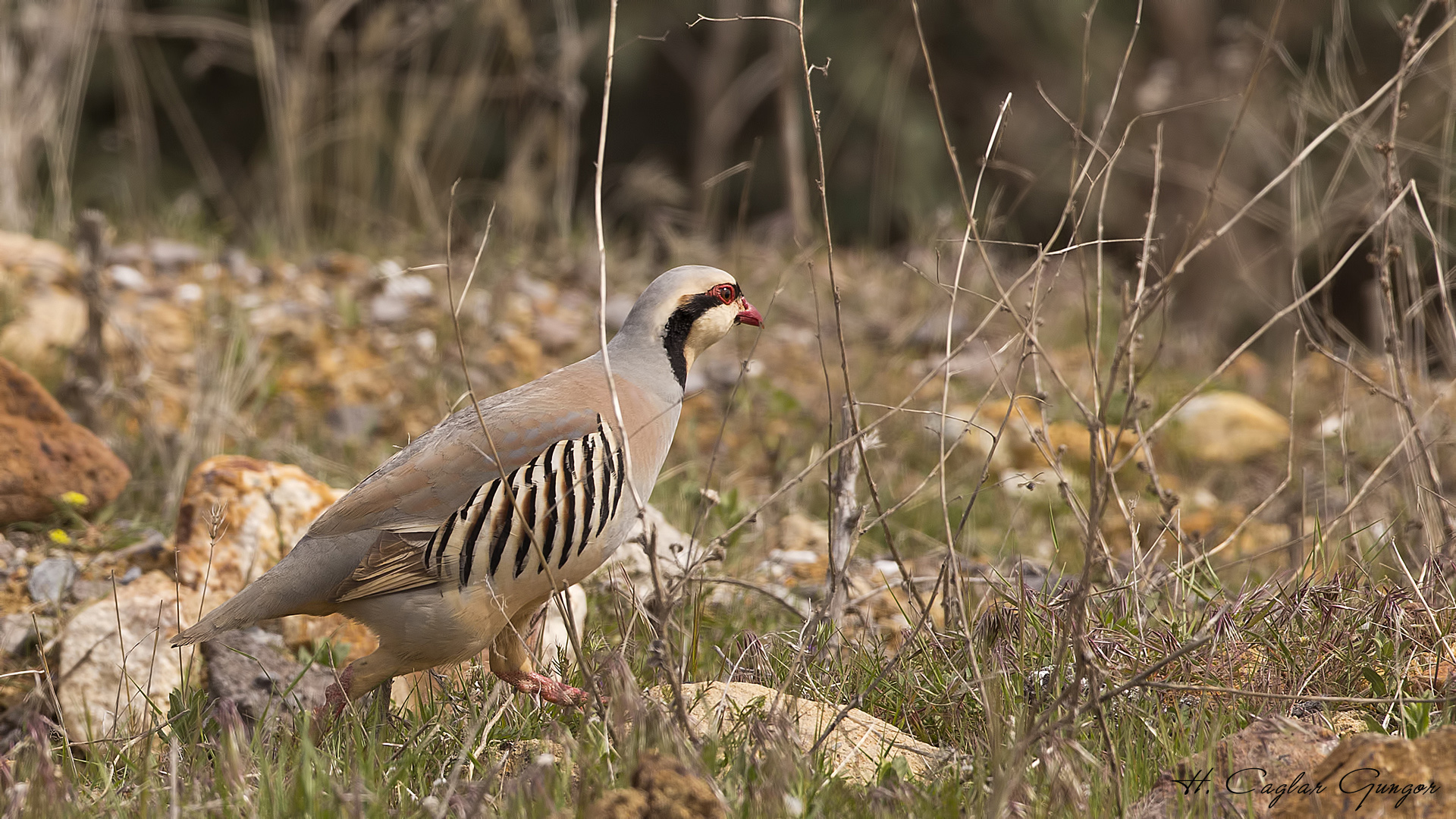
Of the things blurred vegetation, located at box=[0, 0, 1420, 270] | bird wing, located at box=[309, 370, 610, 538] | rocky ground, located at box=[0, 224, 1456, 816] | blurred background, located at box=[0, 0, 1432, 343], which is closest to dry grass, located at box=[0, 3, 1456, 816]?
rocky ground, located at box=[0, 224, 1456, 816]

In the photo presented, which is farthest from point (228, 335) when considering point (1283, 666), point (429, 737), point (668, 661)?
point (1283, 666)

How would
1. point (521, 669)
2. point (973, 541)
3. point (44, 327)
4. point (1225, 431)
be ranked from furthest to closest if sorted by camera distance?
point (1225, 431)
point (44, 327)
point (973, 541)
point (521, 669)

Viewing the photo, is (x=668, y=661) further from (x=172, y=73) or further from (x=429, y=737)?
(x=172, y=73)

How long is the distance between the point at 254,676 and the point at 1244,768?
2.51 metres

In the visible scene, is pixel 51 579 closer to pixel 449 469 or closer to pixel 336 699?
pixel 336 699

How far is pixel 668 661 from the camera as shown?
2.55 m

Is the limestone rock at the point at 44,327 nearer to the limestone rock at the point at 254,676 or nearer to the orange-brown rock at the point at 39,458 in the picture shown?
the orange-brown rock at the point at 39,458

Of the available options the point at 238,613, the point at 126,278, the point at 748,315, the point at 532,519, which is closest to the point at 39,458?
the point at 238,613

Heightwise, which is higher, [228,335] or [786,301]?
[228,335]

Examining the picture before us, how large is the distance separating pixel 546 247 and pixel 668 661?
5483mm

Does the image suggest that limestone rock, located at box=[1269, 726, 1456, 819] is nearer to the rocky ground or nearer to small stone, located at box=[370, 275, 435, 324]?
the rocky ground

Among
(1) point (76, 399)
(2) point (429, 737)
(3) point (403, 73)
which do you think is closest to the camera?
(2) point (429, 737)

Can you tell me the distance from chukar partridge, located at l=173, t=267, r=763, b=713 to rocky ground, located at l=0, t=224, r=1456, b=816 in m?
0.22

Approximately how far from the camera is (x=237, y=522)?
415 centimetres
